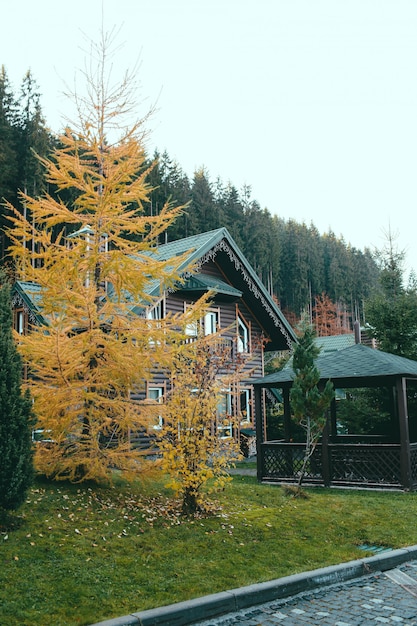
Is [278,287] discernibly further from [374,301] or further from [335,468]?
[335,468]

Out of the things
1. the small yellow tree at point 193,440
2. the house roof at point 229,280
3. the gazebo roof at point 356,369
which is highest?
the house roof at point 229,280

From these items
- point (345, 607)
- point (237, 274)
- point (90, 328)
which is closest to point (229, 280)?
point (237, 274)

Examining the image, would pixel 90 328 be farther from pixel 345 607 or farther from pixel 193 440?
pixel 345 607

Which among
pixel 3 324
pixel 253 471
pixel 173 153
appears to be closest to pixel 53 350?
pixel 3 324

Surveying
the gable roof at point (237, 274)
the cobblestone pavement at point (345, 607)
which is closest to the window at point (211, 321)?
the gable roof at point (237, 274)

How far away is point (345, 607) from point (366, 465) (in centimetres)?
879

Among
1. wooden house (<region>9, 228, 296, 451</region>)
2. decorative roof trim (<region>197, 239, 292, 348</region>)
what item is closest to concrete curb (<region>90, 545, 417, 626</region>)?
wooden house (<region>9, 228, 296, 451</region>)

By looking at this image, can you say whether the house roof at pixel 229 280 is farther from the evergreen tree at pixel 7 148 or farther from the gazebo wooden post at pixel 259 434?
the evergreen tree at pixel 7 148

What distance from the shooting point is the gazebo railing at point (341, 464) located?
1401 cm

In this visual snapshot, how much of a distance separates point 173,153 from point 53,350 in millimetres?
54544

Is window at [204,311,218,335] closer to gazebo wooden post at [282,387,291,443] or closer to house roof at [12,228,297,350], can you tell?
house roof at [12,228,297,350]

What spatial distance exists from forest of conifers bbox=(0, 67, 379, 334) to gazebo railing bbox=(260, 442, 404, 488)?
2116cm

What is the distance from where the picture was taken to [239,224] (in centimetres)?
6431

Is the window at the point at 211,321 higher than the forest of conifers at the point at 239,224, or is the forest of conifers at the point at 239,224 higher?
the forest of conifers at the point at 239,224
